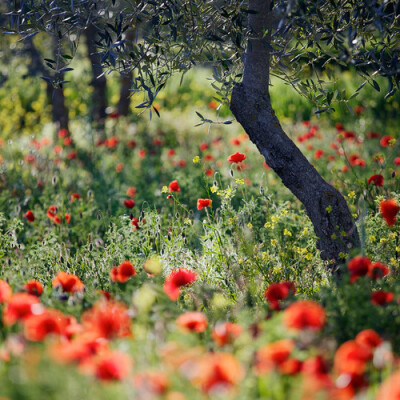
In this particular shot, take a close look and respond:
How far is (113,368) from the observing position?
1433mm

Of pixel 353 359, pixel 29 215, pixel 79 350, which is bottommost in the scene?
pixel 353 359

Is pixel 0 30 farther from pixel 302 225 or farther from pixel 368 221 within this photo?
pixel 368 221

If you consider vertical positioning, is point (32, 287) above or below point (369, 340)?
above

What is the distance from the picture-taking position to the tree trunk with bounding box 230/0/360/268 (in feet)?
10.7

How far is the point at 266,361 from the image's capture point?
1.53 m

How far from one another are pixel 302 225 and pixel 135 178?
3027 mm

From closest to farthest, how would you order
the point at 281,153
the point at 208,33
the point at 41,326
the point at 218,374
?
the point at 218,374, the point at 41,326, the point at 208,33, the point at 281,153

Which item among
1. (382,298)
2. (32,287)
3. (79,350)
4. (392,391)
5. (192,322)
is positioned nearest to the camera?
(392,391)

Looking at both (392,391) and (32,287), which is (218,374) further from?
(32,287)

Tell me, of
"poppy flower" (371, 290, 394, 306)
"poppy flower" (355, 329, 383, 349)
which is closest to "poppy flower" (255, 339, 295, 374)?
"poppy flower" (355, 329, 383, 349)

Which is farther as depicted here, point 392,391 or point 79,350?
point 79,350

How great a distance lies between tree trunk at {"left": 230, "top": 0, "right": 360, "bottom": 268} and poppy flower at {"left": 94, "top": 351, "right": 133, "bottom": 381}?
2091mm

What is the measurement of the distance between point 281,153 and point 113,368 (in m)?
2.17

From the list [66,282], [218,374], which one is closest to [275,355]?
[218,374]
